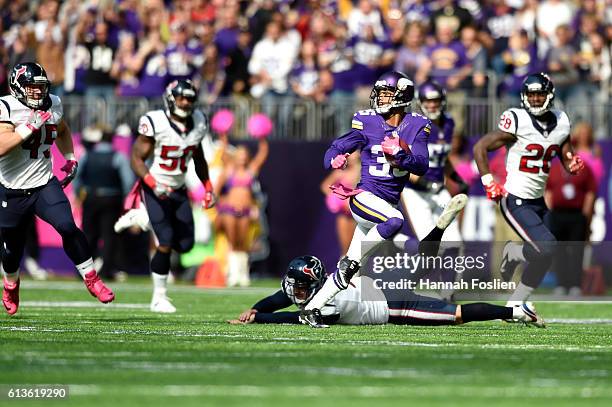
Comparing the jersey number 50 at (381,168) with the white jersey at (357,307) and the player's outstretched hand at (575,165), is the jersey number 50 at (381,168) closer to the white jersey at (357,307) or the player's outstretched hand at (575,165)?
the white jersey at (357,307)

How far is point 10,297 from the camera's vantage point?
37.9 feet

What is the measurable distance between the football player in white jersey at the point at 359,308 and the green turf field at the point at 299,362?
0.41 feet

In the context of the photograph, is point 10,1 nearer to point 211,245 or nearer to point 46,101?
point 211,245

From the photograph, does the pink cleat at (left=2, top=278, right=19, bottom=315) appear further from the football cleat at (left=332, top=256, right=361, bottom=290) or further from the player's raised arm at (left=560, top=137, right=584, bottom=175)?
the player's raised arm at (left=560, top=137, right=584, bottom=175)

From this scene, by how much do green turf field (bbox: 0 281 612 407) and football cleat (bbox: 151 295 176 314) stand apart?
77 cm

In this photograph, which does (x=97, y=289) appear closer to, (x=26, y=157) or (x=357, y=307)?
(x=26, y=157)

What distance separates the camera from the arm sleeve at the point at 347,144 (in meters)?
10.8

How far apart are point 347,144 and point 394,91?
1.92 feet

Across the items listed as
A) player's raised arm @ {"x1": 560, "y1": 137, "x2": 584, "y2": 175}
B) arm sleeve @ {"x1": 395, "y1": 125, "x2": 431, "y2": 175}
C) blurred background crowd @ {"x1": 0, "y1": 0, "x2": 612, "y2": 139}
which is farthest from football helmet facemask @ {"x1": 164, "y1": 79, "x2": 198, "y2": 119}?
blurred background crowd @ {"x1": 0, "y1": 0, "x2": 612, "y2": 139}

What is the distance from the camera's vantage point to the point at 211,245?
20406 millimetres

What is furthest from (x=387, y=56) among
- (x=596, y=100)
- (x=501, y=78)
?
(x=596, y=100)

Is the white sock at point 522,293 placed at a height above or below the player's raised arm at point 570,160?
below

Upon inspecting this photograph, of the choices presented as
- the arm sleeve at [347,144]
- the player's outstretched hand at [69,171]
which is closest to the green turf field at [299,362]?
the player's outstretched hand at [69,171]

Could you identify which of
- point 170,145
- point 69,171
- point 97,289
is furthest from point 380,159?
point 170,145
